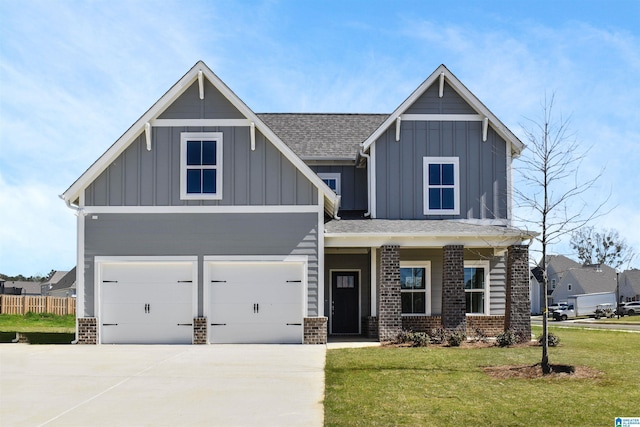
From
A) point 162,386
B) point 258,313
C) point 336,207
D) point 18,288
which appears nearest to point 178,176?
point 258,313

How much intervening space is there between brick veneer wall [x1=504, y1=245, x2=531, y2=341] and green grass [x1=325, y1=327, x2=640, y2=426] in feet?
9.02

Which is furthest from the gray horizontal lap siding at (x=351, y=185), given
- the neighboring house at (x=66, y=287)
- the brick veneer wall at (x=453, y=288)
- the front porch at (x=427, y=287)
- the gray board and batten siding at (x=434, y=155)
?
the neighboring house at (x=66, y=287)

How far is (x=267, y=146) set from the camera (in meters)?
18.5

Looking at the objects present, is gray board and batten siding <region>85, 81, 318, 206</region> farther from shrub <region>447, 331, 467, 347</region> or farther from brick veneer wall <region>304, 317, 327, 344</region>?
shrub <region>447, 331, 467, 347</region>

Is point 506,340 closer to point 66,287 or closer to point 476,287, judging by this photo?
point 476,287

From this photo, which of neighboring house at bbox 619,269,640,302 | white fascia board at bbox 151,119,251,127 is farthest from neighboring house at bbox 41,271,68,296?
white fascia board at bbox 151,119,251,127

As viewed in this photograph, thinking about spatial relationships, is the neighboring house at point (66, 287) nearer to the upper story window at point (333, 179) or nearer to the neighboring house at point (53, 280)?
the neighboring house at point (53, 280)

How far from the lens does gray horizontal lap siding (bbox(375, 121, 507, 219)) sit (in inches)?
810

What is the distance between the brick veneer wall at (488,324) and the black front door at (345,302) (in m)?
3.57

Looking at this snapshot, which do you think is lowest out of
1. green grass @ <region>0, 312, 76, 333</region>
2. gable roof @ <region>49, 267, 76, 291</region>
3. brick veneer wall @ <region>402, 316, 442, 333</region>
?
gable roof @ <region>49, 267, 76, 291</region>

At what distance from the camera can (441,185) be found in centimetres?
2069

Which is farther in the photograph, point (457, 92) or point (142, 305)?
point (457, 92)

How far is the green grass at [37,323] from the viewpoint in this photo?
25.8 metres

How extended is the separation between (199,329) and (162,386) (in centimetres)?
667
